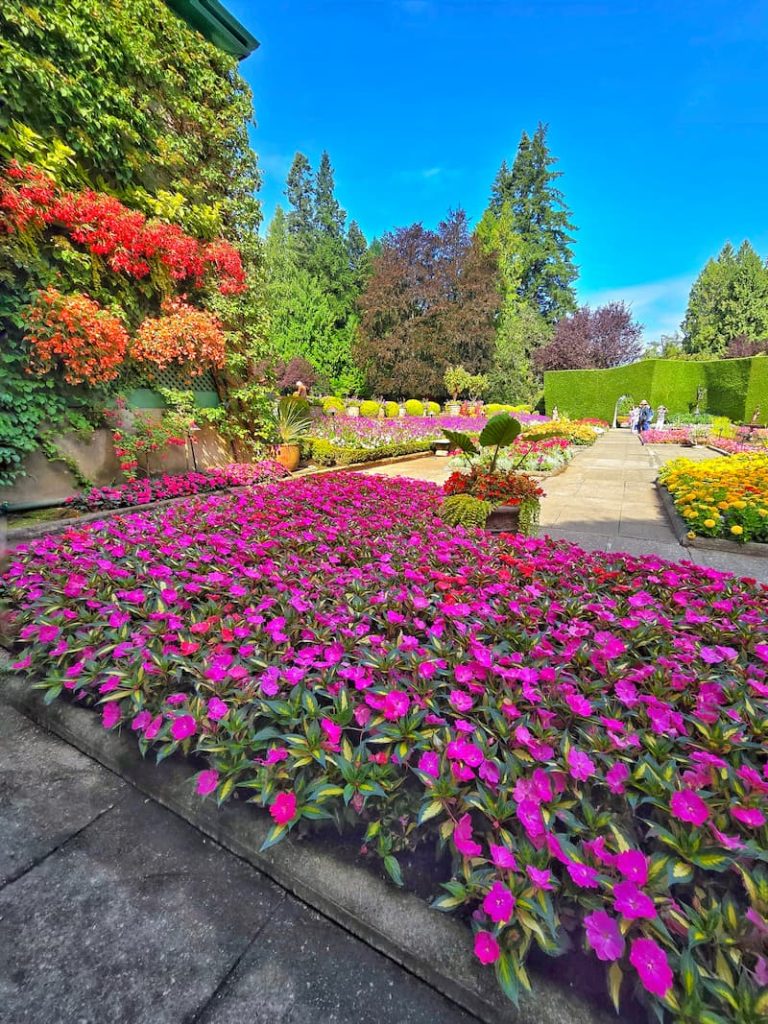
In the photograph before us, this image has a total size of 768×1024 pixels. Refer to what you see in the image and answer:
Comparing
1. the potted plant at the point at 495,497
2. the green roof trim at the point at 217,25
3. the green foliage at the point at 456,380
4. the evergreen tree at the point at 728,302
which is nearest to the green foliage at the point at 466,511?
the potted plant at the point at 495,497

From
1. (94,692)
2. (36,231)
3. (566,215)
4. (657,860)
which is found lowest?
(94,692)

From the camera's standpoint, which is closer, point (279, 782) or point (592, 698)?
point (279, 782)

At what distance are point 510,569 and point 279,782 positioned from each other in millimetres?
1690

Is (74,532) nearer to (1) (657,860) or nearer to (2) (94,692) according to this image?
(2) (94,692)

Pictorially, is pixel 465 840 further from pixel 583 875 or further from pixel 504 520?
pixel 504 520

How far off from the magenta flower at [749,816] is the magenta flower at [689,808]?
2.2 inches

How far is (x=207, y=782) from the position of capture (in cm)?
121

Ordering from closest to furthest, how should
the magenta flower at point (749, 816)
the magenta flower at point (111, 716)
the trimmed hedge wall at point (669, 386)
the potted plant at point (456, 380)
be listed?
the magenta flower at point (749, 816) < the magenta flower at point (111, 716) < the trimmed hedge wall at point (669, 386) < the potted plant at point (456, 380)

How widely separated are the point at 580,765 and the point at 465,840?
377 mm

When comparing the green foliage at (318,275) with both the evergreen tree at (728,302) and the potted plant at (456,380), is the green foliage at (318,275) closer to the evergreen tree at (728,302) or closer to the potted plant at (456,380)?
the potted plant at (456,380)

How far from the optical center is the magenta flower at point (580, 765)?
1119mm

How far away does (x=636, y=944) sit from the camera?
78 centimetres

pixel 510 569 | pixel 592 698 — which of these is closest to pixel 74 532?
pixel 510 569

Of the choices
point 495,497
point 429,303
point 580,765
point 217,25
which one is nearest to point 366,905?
point 580,765
